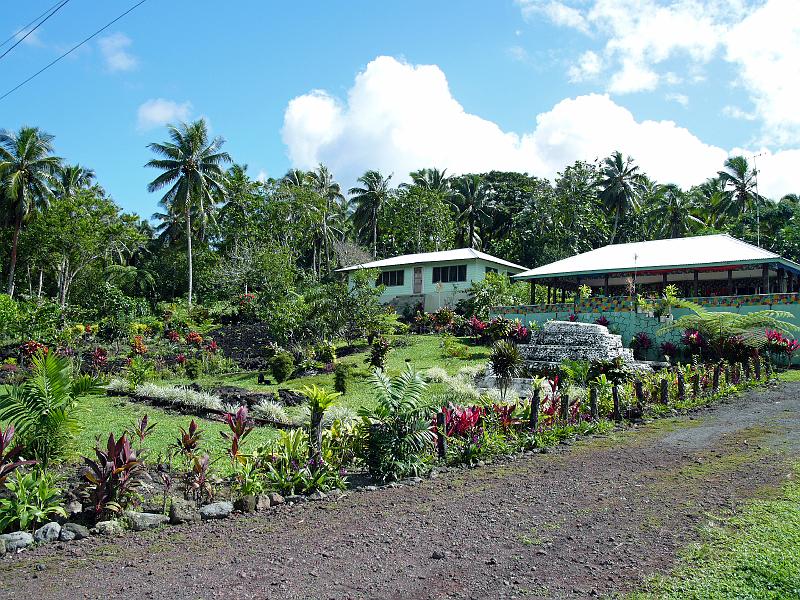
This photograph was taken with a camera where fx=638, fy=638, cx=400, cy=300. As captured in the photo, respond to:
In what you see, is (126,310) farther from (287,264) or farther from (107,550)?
(107,550)

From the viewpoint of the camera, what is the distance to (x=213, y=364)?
68.5 ft

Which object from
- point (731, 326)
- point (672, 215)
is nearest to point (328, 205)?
point (672, 215)

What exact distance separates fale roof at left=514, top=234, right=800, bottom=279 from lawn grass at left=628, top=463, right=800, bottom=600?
796 inches

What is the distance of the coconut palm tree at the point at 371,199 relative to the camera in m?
52.8

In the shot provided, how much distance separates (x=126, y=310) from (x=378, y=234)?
99.0 ft

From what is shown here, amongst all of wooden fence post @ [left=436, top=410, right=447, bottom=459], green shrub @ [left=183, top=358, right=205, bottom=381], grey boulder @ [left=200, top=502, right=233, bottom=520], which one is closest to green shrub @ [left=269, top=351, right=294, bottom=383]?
green shrub @ [left=183, top=358, right=205, bottom=381]

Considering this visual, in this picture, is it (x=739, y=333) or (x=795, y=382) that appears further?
(x=739, y=333)

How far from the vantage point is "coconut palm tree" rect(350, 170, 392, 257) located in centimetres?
5284

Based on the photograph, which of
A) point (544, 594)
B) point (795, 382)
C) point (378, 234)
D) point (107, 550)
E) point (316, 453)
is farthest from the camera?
point (378, 234)

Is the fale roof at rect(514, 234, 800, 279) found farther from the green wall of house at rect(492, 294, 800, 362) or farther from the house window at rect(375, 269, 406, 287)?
the house window at rect(375, 269, 406, 287)

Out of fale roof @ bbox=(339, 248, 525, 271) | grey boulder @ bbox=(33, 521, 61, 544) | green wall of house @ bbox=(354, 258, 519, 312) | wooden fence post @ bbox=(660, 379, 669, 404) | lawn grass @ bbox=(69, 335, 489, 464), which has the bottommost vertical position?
lawn grass @ bbox=(69, 335, 489, 464)

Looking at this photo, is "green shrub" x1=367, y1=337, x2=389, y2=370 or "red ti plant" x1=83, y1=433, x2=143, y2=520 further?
"green shrub" x1=367, y1=337, x2=389, y2=370

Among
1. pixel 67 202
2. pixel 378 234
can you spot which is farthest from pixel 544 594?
pixel 378 234

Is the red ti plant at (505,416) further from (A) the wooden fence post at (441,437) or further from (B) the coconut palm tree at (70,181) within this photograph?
(B) the coconut palm tree at (70,181)
